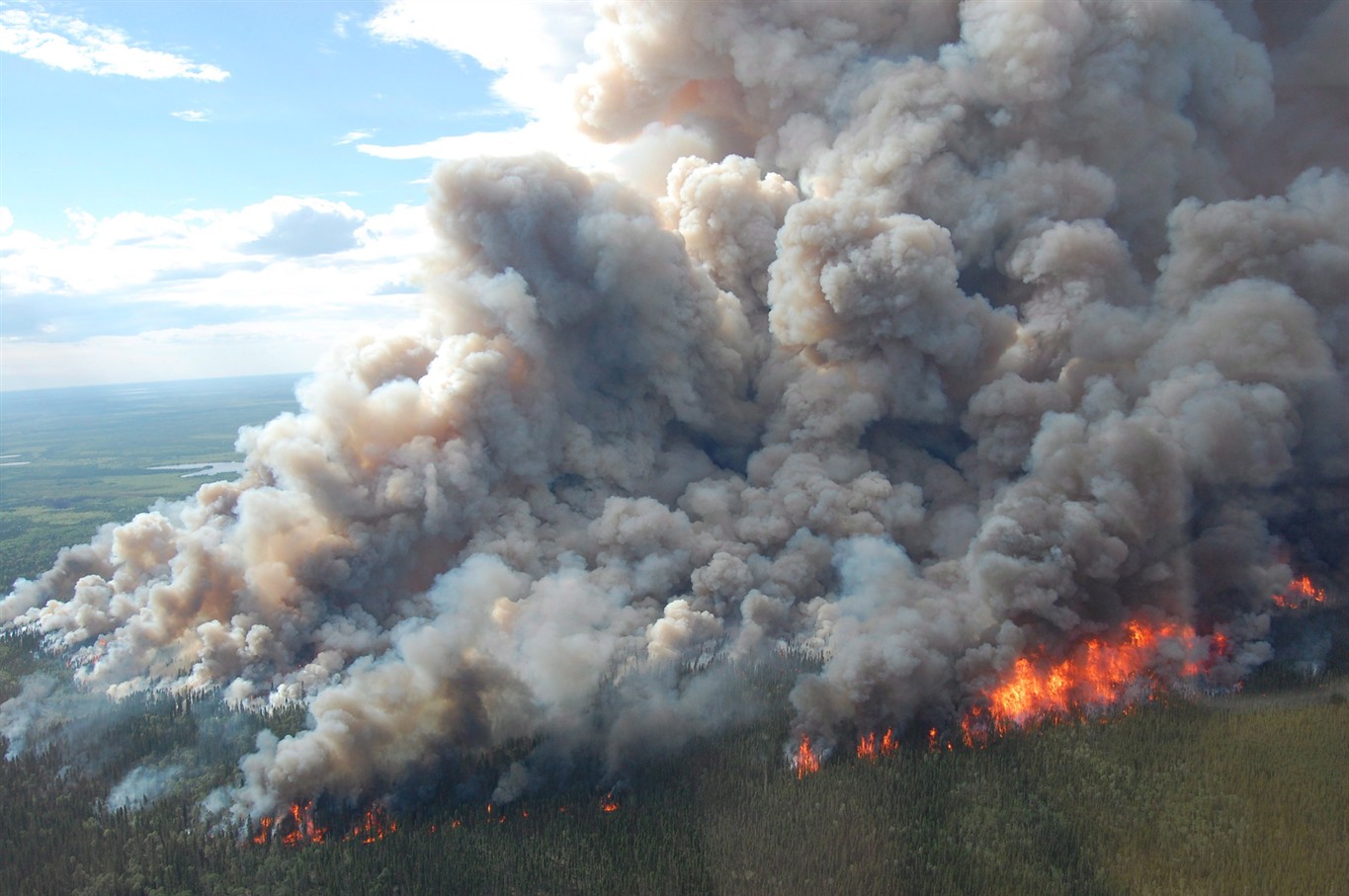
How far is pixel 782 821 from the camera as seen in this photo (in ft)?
115

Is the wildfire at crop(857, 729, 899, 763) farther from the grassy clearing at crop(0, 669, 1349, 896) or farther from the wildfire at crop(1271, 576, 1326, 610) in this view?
the wildfire at crop(1271, 576, 1326, 610)

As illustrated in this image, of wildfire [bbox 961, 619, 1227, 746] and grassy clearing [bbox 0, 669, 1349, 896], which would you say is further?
wildfire [bbox 961, 619, 1227, 746]

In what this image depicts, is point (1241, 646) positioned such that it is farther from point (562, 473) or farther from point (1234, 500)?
point (562, 473)

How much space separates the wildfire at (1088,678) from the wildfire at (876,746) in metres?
2.73

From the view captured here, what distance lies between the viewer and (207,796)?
38.3 metres

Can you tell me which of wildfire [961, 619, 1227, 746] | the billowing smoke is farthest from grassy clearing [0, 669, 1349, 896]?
the billowing smoke

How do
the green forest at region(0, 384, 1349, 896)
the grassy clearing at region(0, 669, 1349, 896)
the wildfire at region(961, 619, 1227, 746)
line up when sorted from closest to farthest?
the grassy clearing at region(0, 669, 1349, 896) → the green forest at region(0, 384, 1349, 896) → the wildfire at region(961, 619, 1227, 746)

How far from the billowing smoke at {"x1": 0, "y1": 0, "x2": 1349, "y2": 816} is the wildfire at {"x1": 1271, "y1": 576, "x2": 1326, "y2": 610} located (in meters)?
1.84

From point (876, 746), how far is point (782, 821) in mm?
6022

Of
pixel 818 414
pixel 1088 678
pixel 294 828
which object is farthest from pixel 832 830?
pixel 818 414

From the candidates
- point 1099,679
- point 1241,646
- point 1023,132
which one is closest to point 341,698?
point 1099,679

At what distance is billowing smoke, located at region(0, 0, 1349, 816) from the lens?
4406 cm

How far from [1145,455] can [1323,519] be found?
16.7m

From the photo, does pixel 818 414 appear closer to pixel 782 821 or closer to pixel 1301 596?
pixel 1301 596
